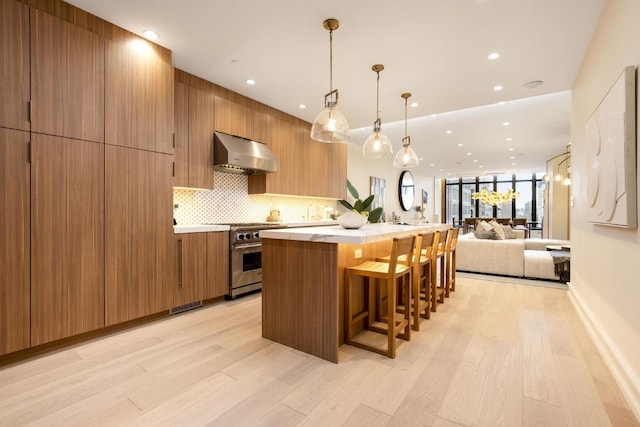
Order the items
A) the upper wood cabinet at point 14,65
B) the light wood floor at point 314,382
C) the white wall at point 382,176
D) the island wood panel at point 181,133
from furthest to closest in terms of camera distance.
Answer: the white wall at point 382,176
the island wood panel at point 181,133
the upper wood cabinet at point 14,65
the light wood floor at point 314,382

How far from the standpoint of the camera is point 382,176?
8.82 metres

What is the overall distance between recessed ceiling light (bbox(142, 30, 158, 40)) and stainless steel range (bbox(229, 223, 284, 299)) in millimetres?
2042

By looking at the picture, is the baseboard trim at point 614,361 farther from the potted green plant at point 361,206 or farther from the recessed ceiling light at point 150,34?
the recessed ceiling light at point 150,34

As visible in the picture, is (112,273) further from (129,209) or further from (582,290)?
(582,290)

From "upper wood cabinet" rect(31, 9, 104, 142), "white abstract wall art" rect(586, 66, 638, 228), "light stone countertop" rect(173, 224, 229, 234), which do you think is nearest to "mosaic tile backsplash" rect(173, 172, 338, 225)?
"light stone countertop" rect(173, 224, 229, 234)

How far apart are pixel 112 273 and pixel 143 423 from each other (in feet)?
4.88

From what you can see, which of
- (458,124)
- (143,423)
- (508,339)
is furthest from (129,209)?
(458,124)

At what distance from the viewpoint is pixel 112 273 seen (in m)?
2.55

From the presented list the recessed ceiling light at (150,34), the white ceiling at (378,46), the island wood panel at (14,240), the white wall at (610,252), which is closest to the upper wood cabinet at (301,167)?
the white ceiling at (378,46)

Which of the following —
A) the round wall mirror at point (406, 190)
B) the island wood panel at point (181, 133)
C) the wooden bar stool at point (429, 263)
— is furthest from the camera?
the round wall mirror at point (406, 190)

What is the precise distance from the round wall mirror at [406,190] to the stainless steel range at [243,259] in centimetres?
719

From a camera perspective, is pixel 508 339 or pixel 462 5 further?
pixel 508 339

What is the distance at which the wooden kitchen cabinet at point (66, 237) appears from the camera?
7.11ft

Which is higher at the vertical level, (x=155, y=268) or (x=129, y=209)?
(x=129, y=209)
